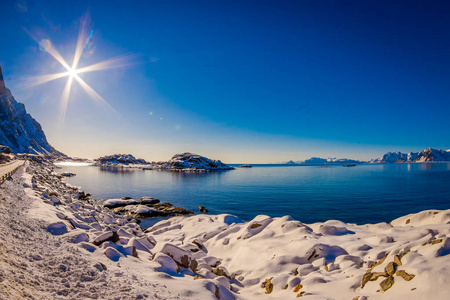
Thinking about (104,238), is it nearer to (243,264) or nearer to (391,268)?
(243,264)

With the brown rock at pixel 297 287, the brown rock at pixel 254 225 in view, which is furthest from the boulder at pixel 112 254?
the brown rock at pixel 254 225

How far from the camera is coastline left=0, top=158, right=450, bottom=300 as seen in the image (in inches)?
178

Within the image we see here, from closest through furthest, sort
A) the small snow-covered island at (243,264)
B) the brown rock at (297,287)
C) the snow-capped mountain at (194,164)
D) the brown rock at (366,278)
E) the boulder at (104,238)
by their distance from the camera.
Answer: the small snow-covered island at (243,264)
the brown rock at (366,278)
the brown rock at (297,287)
the boulder at (104,238)
the snow-capped mountain at (194,164)

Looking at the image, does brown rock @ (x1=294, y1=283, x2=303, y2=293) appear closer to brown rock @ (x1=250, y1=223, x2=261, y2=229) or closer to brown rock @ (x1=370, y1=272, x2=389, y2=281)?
brown rock @ (x1=370, y1=272, x2=389, y2=281)

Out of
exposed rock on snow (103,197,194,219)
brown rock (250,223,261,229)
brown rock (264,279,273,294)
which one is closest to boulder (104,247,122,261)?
brown rock (264,279,273,294)

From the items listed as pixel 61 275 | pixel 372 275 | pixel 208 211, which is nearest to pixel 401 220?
pixel 372 275

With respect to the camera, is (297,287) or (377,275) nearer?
(377,275)

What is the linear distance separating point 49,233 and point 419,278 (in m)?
10.9

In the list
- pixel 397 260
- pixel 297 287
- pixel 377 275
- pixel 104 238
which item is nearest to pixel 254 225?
pixel 297 287

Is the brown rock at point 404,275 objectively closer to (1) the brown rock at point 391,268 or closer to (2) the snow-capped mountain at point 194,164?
(1) the brown rock at point 391,268

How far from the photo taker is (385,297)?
493 centimetres

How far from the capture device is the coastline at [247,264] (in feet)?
14.8

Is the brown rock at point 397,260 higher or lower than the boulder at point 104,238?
higher

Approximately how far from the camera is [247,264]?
31.1 feet
